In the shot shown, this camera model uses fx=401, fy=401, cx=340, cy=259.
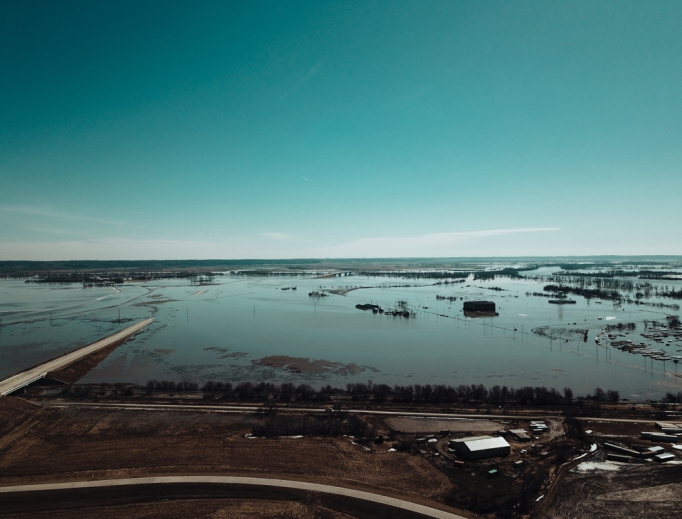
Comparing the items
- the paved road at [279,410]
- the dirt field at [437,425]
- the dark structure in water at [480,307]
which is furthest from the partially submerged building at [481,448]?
the dark structure in water at [480,307]

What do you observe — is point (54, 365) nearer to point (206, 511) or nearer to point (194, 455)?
point (194, 455)

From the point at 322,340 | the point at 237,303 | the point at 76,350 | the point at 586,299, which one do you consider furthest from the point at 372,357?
the point at 586,299

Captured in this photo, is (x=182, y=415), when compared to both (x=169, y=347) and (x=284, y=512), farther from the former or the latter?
(x=169, y=347)

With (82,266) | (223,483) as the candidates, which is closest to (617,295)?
(223,483)

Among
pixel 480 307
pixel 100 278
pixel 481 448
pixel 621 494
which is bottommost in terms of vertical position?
pixel 621 494

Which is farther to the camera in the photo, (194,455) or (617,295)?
(617,295)

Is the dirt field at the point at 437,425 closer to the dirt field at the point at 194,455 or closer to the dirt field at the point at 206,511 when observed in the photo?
the dirt field at the point at 194,455

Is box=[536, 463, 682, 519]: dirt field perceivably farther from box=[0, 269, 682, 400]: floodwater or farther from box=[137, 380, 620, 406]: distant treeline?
box=[0, 269, 682, 400]: floodwater
